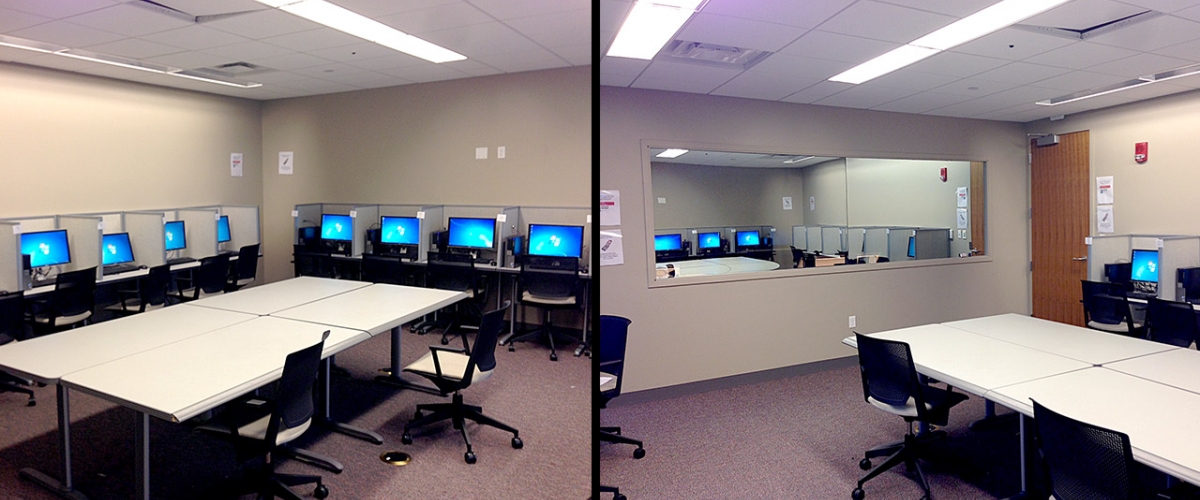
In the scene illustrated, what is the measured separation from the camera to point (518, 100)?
48.8 inches

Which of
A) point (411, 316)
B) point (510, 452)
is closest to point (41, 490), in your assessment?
point (411, 316)

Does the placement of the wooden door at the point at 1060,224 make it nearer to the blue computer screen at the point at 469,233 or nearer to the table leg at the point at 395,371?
the blue computer screen at the point at 469,233

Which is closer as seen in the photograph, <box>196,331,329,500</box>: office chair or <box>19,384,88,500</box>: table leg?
<box>19,384,88,500</box>: table leg

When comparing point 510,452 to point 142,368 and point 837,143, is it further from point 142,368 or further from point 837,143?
point 837,143

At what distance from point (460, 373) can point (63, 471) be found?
21.8 inches

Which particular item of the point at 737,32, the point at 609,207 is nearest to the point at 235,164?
the point at 737,32

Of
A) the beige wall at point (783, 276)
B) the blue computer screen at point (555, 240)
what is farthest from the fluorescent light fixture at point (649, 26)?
the blue computer screen at point (555, 240)

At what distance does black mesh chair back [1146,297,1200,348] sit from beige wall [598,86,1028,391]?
0.95 ft

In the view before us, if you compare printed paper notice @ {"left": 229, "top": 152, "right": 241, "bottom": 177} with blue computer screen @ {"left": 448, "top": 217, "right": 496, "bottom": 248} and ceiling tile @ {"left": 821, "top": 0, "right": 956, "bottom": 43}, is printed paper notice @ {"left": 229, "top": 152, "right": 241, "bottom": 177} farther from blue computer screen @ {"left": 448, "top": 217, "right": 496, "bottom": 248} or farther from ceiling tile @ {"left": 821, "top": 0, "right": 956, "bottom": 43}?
ceiling tile @ {"left": 821, "top": 0, "right": 956, "bottom": 43}

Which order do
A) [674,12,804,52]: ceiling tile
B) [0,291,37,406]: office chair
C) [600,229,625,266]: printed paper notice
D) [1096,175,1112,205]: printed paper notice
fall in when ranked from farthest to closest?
[600,229,625,266]: printed paper notice → [674,12,804,52]: ceiling tile → [1096,175,1112,205]: printed paper notice → [0,291,37,406]: office chair

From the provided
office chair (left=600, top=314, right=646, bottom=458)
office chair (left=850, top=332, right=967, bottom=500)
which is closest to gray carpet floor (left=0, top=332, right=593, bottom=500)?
office chair (left=600, top=314, right=646, bottom=458)

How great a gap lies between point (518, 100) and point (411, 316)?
59cm

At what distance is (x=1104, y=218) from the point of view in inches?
54.3

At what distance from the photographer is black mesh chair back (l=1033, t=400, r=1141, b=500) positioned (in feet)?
4.12
